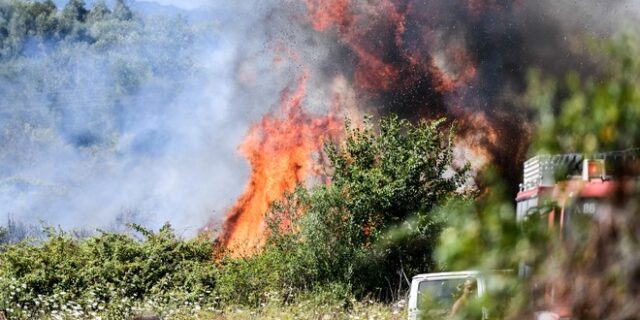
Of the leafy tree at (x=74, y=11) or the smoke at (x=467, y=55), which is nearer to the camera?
the smoke at (x=467, y=55)

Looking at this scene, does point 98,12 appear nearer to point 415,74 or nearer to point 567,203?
point 415,74

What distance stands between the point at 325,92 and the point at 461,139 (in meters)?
3.84

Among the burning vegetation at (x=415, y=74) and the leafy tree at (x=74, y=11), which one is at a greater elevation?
the leafy tree at (x=74, y=11)

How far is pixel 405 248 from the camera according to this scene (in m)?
20.2

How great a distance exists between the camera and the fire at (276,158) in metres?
25.5

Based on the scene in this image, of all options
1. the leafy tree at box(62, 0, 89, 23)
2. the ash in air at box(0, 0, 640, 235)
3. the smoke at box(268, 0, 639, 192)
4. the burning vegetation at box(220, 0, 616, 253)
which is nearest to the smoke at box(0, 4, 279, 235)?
the ash in air at box(0, 0, 640, 235)

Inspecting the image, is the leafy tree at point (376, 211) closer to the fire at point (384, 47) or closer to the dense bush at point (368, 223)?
the dense bush at point (368, 223)

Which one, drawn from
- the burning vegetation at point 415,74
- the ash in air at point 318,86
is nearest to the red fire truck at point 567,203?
the burning vegetation at point 415,74

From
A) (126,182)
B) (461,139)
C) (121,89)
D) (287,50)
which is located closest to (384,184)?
(461,139)

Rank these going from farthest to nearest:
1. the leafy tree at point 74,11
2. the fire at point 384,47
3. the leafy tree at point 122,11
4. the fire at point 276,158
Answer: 1. the leafy tree at point 122,11
2. the leafy tree at point 74,11
3. the fire at point 384,47
4. the fire at point 276,158

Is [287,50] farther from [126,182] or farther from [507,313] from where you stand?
[507,313]

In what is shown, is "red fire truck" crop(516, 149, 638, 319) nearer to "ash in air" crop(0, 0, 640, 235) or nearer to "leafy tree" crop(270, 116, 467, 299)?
"leafy tree" crop(270, 116, 467, 299)

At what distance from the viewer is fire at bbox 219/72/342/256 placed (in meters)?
25.5

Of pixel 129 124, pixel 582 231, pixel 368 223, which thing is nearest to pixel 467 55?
pixel 368 223
